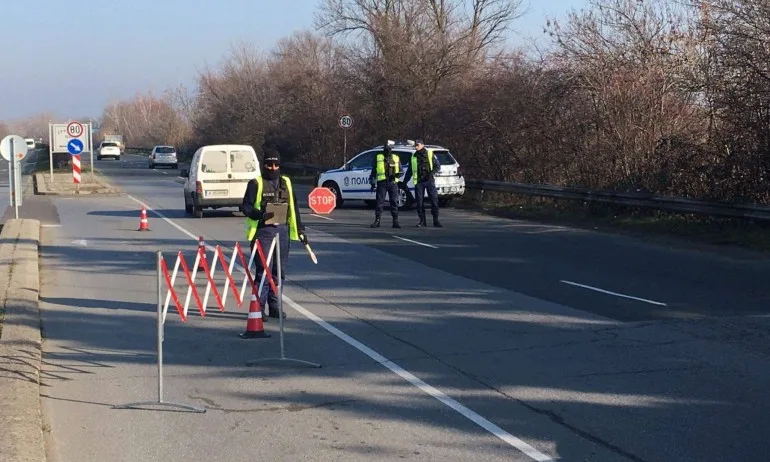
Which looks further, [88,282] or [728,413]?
[88,282]

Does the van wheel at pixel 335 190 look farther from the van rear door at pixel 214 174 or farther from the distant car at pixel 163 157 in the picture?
the distant car at pixel 163 157

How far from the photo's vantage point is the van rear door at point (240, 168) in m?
23.3

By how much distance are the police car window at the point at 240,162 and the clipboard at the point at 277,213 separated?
13.5 m

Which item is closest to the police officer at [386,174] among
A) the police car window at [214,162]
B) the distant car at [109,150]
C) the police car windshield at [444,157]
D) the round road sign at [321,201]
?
the round road sign at [321,201]

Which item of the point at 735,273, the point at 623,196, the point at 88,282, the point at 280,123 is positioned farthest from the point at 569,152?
the point at 280,123

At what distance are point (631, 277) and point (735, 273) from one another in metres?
1.62

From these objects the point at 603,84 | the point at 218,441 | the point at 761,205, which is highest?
the point at 603,84

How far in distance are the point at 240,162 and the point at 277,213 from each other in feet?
44.9

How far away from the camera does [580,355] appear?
8.53 metres

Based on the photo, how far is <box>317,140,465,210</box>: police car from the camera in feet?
85.4

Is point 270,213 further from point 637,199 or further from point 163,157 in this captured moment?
point 163,157

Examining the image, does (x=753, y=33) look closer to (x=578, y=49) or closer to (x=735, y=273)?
(x=735, y=273)

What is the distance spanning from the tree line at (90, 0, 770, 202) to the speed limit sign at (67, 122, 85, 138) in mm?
11567

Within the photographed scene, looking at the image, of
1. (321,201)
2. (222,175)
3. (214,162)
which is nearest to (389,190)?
(321,201)
